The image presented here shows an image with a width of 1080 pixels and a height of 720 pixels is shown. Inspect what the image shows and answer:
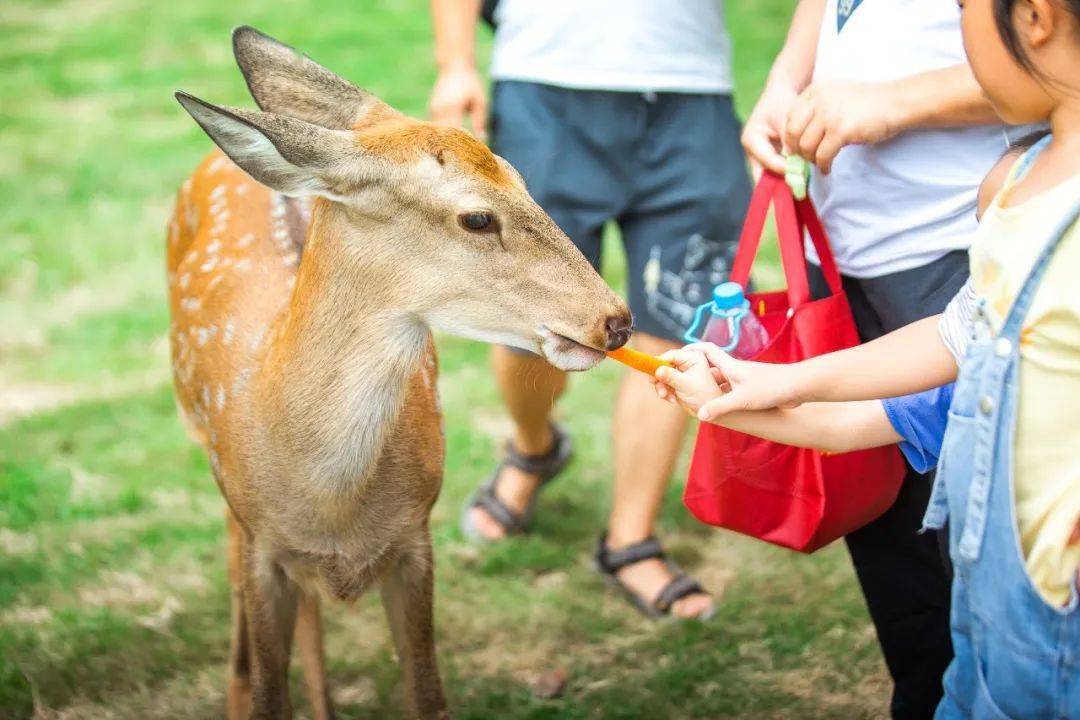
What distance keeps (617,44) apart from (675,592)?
4.96 ft

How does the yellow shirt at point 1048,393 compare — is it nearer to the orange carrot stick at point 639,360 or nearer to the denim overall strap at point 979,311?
the denim overall strap at point 979,311

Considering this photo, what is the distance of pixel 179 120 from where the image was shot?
27.3 ft

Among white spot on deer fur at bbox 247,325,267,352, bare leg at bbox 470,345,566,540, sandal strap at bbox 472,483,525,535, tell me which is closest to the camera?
white spot on deer fur at bbox 247,325,267,352

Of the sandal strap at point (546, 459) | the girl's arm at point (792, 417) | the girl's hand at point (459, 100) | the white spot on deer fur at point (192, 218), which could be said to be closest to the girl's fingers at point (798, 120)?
the girl's arm at point (792, 417)

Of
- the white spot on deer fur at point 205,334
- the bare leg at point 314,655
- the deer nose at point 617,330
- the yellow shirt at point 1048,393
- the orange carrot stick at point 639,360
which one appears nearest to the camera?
the yellow shirt at point 1048,393

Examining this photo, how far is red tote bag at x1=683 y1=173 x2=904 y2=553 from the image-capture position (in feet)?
8.10

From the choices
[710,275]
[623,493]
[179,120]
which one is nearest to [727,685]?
[623,493]

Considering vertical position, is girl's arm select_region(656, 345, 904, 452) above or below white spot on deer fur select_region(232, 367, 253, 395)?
above

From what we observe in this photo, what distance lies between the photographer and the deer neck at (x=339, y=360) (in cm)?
244

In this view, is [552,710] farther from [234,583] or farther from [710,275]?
[710,275]

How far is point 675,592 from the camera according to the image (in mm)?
3656

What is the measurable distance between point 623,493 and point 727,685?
71 centimetres

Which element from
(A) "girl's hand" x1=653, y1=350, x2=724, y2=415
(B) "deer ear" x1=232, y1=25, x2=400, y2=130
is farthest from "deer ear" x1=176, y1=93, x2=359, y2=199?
(A) "girl's hand" x1=653, y1=350, x2=724, y2=415

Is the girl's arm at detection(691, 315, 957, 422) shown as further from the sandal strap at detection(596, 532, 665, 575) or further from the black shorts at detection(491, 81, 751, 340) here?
the sandal strap at detection(596, 532, 665, 575)
